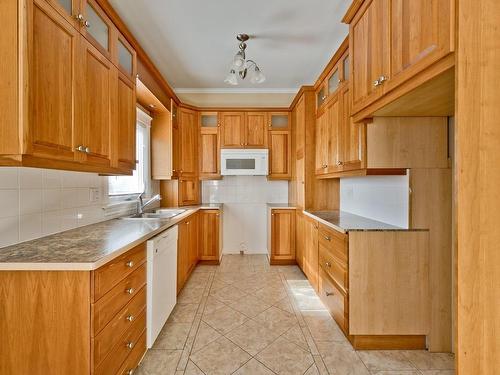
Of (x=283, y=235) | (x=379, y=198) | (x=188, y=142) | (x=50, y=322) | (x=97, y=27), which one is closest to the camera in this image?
(x=50, y=322)

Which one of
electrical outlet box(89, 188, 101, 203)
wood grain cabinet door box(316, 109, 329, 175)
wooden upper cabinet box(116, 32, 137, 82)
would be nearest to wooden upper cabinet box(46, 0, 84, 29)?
wooden upper cabinet box(116, 32, 137, 82)

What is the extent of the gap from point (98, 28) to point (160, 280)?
176 centimetres

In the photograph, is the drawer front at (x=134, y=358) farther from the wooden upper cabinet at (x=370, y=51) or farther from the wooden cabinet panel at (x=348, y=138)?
the wooden upper cabinet at (x=370, y=51)

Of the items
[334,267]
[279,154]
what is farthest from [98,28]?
[279,154]

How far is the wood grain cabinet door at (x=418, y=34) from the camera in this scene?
1004 millimetres

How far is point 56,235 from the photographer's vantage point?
1.63 m

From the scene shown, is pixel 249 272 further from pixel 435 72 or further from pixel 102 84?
pixel 435 72

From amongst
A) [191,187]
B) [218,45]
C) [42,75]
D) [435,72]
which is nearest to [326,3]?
[218,45]

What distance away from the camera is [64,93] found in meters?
1.33

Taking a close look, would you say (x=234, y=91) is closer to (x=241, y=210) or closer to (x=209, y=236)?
(x=241, y=210)

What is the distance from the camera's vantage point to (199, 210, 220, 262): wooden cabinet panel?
149 inches

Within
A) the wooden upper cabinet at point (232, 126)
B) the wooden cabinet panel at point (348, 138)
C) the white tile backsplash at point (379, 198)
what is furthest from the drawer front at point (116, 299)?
the wooden upper cabinet at point (232, 126)

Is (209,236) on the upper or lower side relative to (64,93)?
lower

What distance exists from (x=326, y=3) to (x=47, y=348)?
295 centimetres
